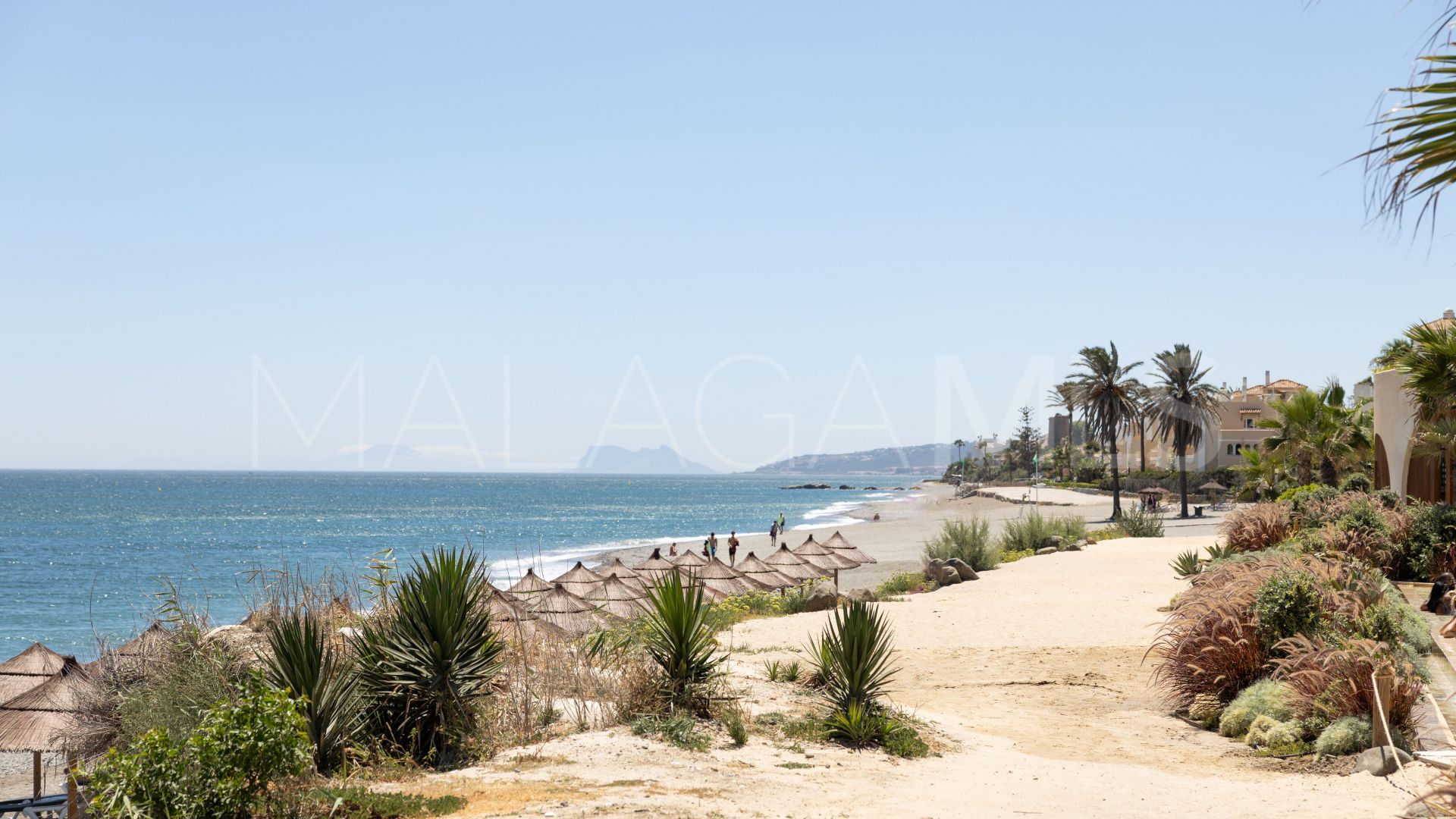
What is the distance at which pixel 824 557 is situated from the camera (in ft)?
93.6

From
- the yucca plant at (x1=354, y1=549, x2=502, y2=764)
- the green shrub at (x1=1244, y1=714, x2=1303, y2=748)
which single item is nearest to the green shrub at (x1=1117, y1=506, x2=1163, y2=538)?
the green shrub at (x1=1244, y1=714, x2=1303, y2=748)

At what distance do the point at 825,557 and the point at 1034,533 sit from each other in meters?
10.3

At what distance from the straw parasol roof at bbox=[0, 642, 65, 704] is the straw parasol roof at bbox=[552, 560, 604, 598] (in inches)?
345

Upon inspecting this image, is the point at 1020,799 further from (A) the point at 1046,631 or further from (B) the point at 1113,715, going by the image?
(A) the point at 1046,631

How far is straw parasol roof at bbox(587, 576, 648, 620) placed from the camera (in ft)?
62.4

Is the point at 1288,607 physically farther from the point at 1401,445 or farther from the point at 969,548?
the point at 969,548

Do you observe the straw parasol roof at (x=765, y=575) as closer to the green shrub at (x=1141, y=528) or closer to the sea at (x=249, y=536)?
the sea at (x=249, y=536)

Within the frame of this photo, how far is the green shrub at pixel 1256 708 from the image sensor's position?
10602 mm

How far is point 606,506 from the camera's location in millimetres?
125750

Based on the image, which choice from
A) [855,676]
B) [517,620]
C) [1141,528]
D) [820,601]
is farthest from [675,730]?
[1141,528]

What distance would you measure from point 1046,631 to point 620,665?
1123 centimetres

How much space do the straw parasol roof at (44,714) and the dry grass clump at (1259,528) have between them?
19836 mm

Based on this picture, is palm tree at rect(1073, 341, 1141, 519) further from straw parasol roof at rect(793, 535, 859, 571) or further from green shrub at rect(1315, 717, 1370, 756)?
green shrub at rect(1315, 717, 1370, 756)

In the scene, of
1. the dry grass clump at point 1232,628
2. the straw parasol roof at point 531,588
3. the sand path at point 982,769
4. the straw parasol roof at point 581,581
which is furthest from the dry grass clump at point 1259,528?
the straw parasol roof at point 531,588
